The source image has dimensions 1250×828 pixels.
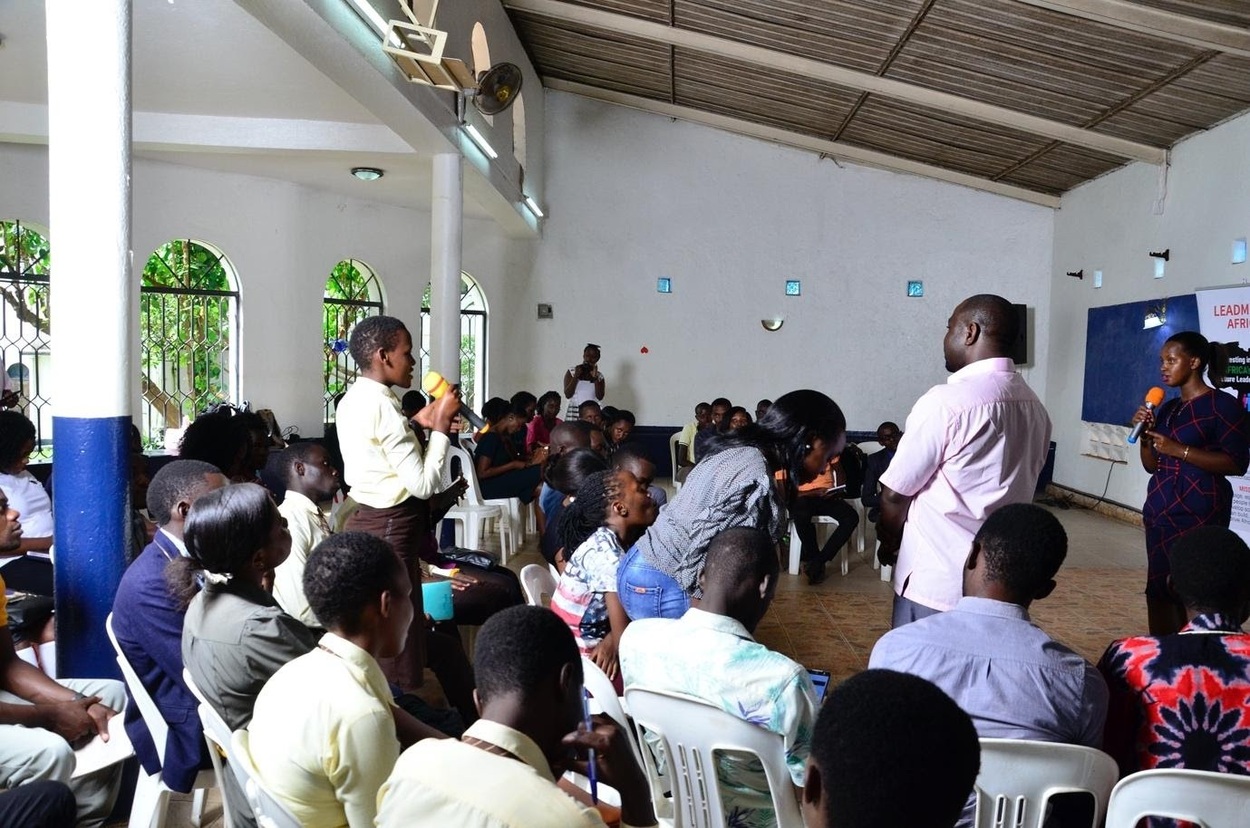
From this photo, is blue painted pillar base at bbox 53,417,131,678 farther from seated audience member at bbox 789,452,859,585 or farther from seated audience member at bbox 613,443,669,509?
seated audience member at bbox 789,452,859,585

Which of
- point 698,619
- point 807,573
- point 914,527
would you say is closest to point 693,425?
point 807,573

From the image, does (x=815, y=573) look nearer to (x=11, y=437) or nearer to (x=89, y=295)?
(x=11, y=437)

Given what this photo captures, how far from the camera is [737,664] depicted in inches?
67.4

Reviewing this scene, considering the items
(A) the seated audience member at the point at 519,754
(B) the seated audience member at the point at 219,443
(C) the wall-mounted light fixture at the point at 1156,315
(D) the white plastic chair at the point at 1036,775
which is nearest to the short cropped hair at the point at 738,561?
(A) the seated audience member at the point at 519,754

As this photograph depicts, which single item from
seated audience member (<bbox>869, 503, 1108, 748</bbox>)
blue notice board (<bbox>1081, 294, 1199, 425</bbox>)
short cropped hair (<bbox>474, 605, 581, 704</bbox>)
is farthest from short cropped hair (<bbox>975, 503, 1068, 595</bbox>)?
blue notice board (<bbox>1081, 294, 1199, 425</bbox>)

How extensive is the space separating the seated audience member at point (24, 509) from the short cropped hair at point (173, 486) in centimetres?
139

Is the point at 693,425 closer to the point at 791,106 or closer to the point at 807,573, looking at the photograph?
the point at 807,573

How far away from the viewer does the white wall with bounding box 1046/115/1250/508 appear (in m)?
6.67

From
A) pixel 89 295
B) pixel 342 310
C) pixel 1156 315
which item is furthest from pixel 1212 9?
pixel 342 310

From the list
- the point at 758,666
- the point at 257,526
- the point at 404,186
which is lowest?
the point at 758,666

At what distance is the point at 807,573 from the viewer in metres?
5.91

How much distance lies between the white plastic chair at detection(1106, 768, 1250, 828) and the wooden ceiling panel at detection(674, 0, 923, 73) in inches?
227

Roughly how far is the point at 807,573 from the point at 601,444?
1.70 meters

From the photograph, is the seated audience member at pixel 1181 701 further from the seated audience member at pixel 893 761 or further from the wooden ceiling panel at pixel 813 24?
the wooden ceiling panel at pixel 813 24
